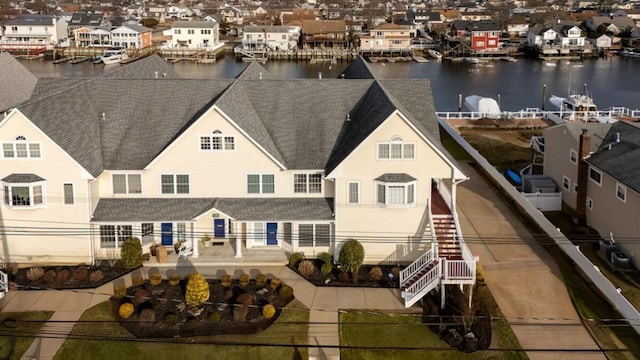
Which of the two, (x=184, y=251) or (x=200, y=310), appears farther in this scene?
(x=184, y=251)

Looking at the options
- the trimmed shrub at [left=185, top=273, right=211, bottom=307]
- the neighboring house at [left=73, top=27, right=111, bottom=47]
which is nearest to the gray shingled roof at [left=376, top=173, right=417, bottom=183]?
the trimmed shrub at [left=185, top=273, right=211, bottom=307]

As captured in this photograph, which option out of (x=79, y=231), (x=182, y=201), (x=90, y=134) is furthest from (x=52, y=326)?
(x=90, y=134)

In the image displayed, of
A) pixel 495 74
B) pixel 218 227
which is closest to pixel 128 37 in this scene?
pixel 495 74

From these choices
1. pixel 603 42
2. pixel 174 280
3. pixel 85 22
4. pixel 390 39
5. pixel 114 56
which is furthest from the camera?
pixel 603 42

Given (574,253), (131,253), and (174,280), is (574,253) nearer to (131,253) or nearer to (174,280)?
(174,280)

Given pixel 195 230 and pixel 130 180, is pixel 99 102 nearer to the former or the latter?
pixel 130 180

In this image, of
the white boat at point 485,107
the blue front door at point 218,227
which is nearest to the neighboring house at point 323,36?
the white boat at point 485,107
